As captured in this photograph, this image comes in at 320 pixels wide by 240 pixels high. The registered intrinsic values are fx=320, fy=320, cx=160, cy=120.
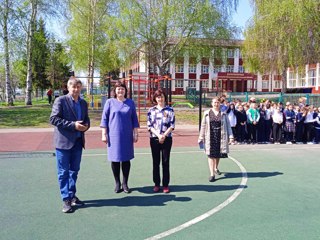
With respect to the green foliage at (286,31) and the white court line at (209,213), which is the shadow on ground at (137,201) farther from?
the green foliage at (286,31)

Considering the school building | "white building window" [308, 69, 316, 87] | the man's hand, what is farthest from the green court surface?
"white building window" [308, 69, 316, 87]

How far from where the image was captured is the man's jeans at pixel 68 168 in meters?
4.73

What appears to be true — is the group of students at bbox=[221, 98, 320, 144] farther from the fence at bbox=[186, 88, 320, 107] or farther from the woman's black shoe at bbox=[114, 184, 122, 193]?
the fence at bbox=[186, 88, 320, 107]

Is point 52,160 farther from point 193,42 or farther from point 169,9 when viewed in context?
point 193,42

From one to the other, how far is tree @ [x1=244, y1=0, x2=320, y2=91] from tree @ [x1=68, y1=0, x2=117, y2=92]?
14.2m

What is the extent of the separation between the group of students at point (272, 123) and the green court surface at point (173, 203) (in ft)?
12.9

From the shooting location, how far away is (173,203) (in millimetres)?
5203

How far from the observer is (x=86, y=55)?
35.0m

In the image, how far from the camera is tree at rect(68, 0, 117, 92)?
3331 centimetres

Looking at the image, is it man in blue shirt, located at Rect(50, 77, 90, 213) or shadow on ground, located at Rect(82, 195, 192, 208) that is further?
shadow on ground, located at Rect(82, 195, 192, 208)

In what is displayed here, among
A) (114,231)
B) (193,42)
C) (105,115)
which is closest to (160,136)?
(105,115)

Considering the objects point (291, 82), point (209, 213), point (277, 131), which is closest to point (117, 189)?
point (209, 213)

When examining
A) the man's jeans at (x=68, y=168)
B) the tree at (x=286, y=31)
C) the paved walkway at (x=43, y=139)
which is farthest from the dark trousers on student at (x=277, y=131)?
the tree at (x=286, y=31)

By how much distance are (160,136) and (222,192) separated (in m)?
1.54
